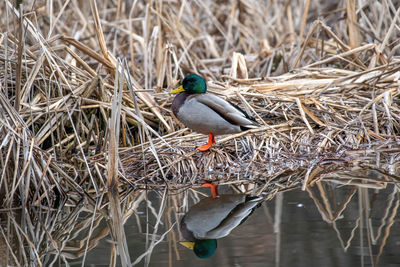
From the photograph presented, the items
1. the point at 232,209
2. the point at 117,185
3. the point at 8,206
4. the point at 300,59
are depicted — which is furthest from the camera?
the point at 300,59

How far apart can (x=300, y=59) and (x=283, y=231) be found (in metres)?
3.44

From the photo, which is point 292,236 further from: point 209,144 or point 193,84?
point 193,84

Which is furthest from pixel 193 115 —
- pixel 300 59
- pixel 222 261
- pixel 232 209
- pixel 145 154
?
pixel 300 59

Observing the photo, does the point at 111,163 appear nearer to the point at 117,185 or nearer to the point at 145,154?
the point at 117,185

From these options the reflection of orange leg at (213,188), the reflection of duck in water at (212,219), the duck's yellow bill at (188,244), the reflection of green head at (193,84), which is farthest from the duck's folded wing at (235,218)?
the reflection of green head at (193,84)

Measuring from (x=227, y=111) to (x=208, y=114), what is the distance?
14cm

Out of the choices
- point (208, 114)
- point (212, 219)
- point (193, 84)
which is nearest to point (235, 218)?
point (212, 219)

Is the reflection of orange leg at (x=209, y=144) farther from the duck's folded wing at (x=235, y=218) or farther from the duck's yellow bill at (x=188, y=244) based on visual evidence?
the duck's yellow bill at (x=188, y=244)

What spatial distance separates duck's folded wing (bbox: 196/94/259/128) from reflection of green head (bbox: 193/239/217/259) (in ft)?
4.84

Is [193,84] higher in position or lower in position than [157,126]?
higher

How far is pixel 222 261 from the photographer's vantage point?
2734 mm

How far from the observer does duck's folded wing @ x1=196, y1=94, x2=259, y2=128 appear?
173 inches

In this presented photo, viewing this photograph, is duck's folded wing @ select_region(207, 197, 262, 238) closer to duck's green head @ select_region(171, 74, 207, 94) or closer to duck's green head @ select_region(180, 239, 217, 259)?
duck's green head @ select_region(180, 239, 217, 259)

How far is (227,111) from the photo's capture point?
4398 mm
